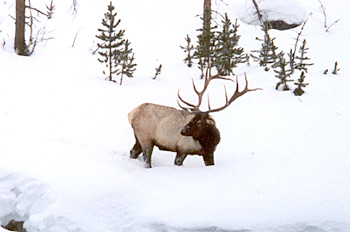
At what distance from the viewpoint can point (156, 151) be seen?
21.3 feet

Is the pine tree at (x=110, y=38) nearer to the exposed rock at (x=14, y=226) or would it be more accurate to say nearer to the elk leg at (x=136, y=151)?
the elk leg at (x=136, y=151)

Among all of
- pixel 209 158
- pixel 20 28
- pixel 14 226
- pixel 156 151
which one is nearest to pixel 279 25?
pixel 20 28

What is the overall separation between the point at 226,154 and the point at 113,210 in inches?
116

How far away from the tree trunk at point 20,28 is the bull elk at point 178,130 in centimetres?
696

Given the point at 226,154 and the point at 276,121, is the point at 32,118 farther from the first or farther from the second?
the point at 276,121

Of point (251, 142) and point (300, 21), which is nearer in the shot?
point (251, 142)

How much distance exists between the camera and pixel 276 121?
7.86 metres

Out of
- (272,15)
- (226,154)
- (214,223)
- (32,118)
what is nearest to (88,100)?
(32,118)

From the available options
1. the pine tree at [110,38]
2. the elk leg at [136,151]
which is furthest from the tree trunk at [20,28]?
the elk leg at [136,151]

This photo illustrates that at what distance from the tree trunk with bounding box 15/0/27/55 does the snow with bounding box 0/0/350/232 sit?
34cm

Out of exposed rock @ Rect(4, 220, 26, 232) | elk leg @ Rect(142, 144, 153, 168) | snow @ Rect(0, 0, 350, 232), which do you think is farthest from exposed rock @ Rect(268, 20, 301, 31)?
exposed rock @ Rect(4, 220, 26, 232)

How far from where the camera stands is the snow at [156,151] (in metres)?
3.92

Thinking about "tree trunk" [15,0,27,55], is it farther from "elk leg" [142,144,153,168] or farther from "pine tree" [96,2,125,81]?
"elk leg" [142,144,153,168]

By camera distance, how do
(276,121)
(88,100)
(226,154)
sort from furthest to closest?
(88,100) < (276,121) < (226,154)
